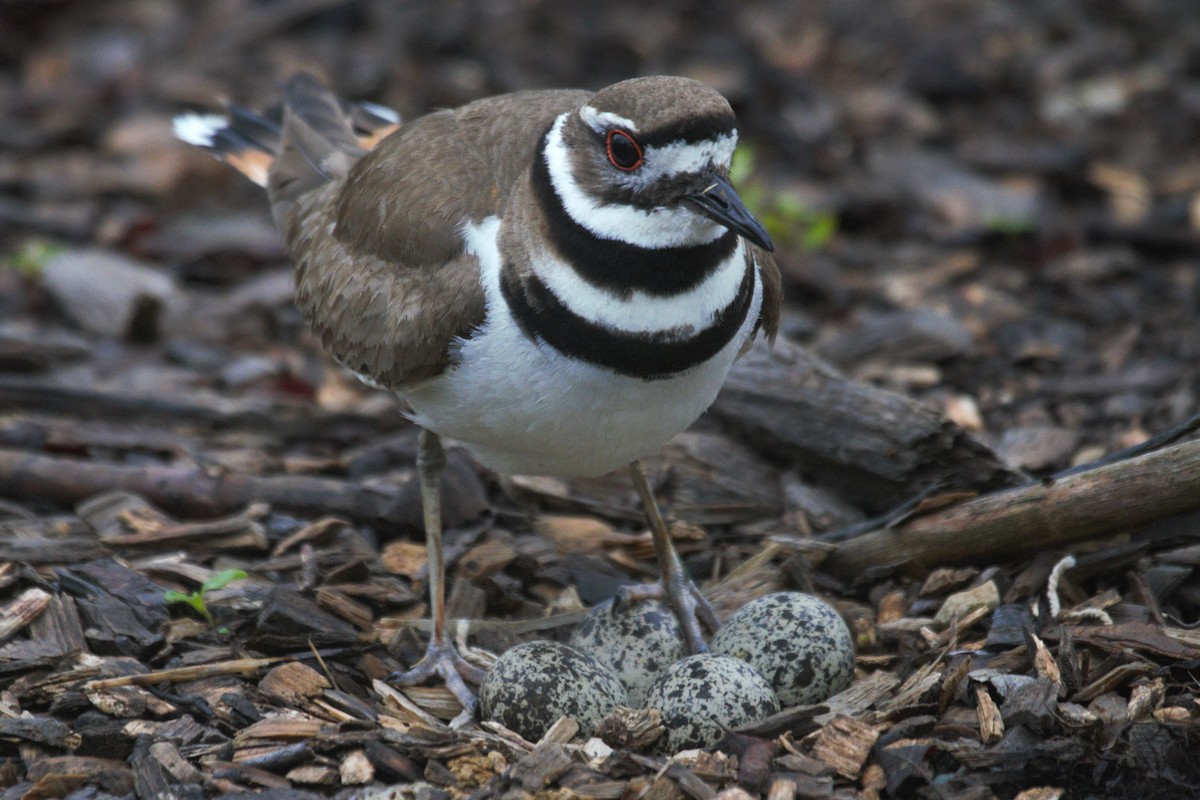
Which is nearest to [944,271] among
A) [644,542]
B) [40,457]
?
[644,542]

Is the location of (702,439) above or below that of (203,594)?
above

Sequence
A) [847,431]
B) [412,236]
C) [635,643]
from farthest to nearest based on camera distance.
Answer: [847,431]
[412,236]
[635,643]

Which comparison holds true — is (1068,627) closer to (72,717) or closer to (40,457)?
(72,717)

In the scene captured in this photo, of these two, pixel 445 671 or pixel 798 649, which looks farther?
pixel 445 671

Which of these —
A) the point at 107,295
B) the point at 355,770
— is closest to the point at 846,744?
the point at 355,770

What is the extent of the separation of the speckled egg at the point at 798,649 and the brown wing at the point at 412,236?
4.38 feet

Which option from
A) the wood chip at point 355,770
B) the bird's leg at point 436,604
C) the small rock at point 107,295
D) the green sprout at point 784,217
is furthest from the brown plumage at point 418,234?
the green sprout at point 784,217

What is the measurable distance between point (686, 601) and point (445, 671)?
36.3 inches

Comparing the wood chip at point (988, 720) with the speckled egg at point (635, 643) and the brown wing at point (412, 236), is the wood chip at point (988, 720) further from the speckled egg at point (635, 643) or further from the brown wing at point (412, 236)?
the brown wing at point (412, 236)

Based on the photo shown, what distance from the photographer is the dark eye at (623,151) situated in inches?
168

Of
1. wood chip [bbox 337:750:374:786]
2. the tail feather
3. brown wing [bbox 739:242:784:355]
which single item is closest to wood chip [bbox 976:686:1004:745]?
brown wing [bbox 739:242:784:355]

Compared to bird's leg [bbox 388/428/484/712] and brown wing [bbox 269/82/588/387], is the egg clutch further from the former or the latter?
brown wing [bbox 269/82/588/387]

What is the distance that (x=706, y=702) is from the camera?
4.25 metres

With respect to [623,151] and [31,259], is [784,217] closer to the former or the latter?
[623,151]
